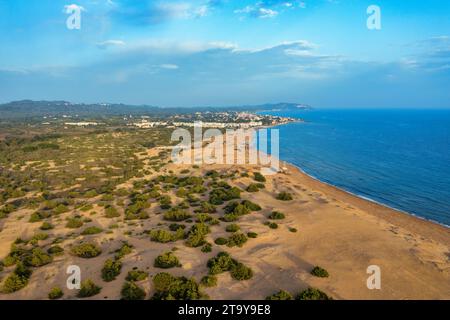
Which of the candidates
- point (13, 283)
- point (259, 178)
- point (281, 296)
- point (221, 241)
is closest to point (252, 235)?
point (221, 241)

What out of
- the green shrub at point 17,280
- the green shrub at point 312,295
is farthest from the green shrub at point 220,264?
the green shrub at point 17,280

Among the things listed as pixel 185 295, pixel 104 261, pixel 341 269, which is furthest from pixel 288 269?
pixel 104 261

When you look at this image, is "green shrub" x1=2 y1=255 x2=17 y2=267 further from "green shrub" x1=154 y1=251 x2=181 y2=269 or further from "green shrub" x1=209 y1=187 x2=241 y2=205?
"green shrub" x1=209 y1=187 x2=241 y2=205

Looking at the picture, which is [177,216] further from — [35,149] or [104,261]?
[35,149]

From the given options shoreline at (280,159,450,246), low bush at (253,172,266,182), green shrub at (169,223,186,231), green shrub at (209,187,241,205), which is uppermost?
low bush at (253,172,266,182)

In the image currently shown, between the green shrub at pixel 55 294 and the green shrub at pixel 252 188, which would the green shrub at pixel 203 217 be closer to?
the green shrub at pixel 252 188

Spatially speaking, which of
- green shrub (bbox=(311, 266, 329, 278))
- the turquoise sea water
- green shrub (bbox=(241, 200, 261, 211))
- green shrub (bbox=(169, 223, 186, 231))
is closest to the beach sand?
green shrub (bbox=(311, 266, 329, 278))
